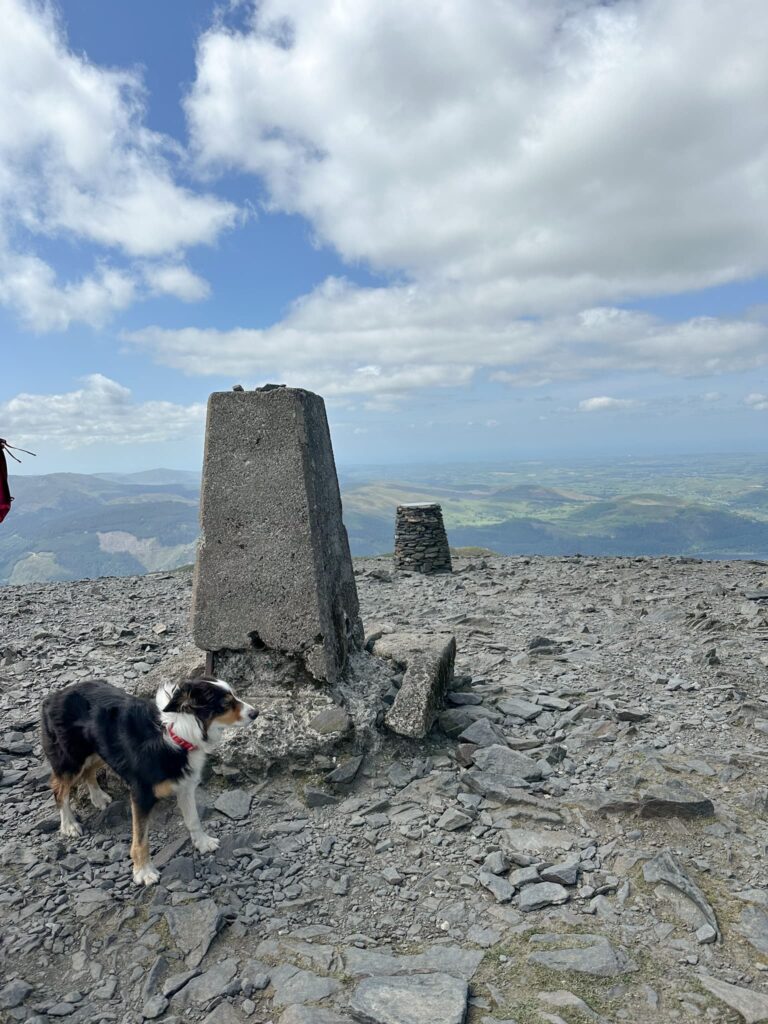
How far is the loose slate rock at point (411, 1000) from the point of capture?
3.83 m

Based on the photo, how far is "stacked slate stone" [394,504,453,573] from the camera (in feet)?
71.1

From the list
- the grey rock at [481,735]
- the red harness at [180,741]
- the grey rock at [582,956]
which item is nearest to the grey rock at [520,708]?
the grey rock at [481,735]

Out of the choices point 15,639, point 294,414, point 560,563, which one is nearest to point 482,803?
point 294,414

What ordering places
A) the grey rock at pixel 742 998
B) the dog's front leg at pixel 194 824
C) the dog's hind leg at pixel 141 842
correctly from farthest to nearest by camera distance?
1. the dog's front leg at pixel 194 824
2. the dog's hind leg at pixel 141 842
3. the grey rock at pixel 742 998

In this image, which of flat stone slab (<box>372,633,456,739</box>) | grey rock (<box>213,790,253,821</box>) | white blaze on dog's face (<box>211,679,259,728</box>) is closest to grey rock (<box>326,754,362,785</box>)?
flat stone slab (<box>372,633,456,739</box>)

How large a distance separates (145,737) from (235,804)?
151 centimetres

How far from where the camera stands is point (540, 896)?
4941 mm

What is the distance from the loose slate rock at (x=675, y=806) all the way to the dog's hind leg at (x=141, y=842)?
15.0 ft

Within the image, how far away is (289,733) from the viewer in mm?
6828

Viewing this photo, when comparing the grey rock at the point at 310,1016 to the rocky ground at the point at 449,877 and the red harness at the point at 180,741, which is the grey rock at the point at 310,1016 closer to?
the rocky ground at the point at 449,877

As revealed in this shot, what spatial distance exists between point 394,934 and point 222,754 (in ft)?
8.86

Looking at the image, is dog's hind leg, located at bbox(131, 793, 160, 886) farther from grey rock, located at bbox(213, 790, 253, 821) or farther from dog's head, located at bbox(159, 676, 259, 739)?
grey rock, located at bbox(213, 790, 253, 821)

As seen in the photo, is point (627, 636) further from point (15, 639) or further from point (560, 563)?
point (15, 639)

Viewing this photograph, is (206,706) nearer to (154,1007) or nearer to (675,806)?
(154,1007)
